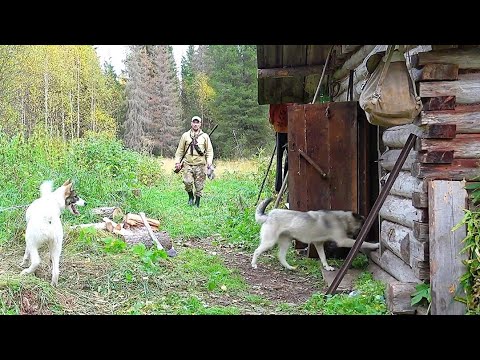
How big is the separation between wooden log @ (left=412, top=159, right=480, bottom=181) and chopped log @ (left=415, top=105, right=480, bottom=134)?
0.92 feet

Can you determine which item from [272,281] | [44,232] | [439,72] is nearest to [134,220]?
[272,281]

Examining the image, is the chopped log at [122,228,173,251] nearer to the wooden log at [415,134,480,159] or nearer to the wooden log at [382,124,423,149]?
the wooden log at [382,124,423,149]

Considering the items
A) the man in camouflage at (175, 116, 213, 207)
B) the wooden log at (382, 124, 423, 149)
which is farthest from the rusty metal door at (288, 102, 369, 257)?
the man in camouflage at (175, 116, 213, 207)

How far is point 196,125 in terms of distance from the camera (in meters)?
11.7

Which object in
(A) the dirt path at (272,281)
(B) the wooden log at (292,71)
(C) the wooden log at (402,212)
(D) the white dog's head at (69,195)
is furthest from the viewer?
(B) the wooden log at (292,71)

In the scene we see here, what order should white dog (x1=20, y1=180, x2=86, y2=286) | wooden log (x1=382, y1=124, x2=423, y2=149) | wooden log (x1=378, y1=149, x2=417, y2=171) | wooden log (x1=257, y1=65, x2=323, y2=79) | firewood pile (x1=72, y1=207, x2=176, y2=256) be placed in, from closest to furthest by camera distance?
wooden log (x1=382, y1=124, x2=423, y2=149) → wooden log (x1=378, y1=149, x2=417, y2=171) → white dog (x1=20, y1=180, x2=86, y2=286) → firewood pile (x1=72, y1=207, x2=176, y2=256) → wooden log (x1=257, y1=65, x2=323, y2=79)

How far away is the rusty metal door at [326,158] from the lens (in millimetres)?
6984

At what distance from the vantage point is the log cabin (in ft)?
14.5

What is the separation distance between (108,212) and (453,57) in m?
5.88

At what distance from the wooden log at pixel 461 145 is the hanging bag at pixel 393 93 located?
12.0 inches

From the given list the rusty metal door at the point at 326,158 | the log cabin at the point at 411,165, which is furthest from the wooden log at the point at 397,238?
the rusty metal door at the point at 326,158

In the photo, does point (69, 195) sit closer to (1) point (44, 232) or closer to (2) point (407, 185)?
(1) point (44, 232)

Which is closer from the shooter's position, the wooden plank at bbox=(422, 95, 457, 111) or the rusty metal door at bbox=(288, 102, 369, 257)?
the wooden plank at bbox=(422, 95, 457, 111)

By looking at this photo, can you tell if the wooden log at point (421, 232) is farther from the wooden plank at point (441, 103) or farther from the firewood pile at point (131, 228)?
the firewood pile at point (131, 228)
